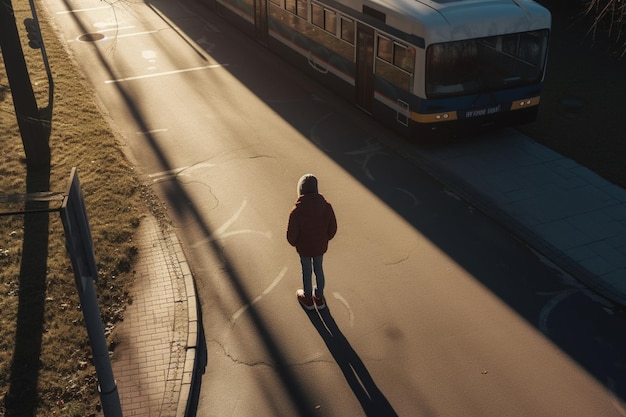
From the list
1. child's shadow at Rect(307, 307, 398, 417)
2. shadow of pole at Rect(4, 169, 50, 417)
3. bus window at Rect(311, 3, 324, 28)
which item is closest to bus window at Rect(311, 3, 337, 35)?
bus window at Rect(311, 3, 324, 28)

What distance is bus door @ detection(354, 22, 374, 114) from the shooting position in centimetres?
1452

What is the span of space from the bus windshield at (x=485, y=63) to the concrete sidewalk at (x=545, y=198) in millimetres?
1271

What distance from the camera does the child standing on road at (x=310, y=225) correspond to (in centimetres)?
862

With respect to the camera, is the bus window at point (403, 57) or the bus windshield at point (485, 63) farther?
the bus window at point (403, 57)

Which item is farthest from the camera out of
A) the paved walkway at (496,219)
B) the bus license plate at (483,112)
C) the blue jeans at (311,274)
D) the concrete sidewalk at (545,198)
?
the bus license plate at (483,112)

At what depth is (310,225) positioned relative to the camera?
8727mm

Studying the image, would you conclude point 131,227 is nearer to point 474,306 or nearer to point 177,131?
point 177,131

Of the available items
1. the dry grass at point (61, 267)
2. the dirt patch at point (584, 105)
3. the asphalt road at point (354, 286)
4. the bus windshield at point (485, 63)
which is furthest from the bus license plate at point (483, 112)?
the dry grass at point (61, 267)

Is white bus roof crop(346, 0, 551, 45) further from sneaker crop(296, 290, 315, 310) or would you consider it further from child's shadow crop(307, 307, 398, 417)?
child's shadow crop(307, 307, 398, 417)

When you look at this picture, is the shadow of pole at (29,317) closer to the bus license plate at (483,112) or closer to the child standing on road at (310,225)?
the child standing on road at (310,225)

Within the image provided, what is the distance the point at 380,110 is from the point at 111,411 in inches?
383

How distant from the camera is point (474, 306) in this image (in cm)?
950

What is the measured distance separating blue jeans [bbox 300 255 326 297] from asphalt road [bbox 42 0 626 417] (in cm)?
31

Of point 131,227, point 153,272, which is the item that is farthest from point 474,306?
point 131,227
